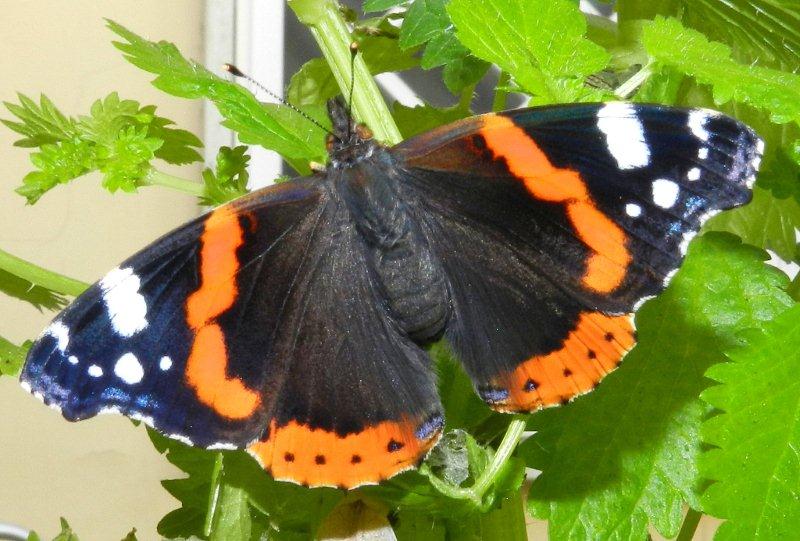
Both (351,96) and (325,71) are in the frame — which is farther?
(325,71)

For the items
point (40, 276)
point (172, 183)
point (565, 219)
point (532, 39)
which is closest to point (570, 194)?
point (565, 219)

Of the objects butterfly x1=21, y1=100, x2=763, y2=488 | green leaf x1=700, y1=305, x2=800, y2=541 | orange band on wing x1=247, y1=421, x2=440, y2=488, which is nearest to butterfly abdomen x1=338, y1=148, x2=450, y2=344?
butterfly x1=21, y1=100, x2=763, y2=488

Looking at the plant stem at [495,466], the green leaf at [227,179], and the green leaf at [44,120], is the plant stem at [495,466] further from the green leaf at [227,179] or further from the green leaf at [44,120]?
the green leaf at [44,120]

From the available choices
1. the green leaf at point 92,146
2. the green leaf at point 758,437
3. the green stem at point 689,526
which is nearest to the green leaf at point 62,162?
the green leaf at point 92,146

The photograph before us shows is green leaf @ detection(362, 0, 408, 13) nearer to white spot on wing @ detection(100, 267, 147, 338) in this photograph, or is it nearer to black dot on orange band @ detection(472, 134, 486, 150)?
black dot on orange band @ detection(472, 134, 486, 150)

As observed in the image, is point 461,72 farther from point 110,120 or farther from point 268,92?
point 110,120

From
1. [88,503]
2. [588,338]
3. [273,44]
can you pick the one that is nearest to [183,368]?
[588,338]
